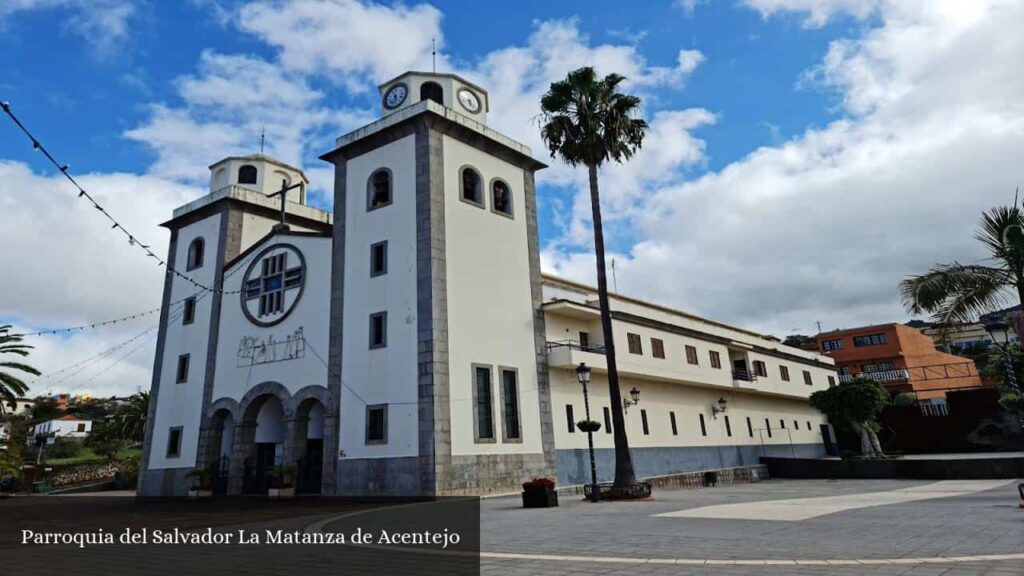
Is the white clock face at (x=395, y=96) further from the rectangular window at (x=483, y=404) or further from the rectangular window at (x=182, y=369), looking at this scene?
the rectangular window at (x=182, y=369)

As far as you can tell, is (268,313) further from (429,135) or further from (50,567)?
(50,567)

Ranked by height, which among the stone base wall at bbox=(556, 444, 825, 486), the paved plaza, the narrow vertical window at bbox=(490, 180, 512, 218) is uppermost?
the narrow vertical window at bbox=(490, 180, 512, 218)

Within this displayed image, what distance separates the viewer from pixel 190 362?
30.5 m

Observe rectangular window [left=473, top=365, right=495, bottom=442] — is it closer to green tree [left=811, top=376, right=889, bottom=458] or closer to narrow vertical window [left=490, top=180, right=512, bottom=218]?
narrow vertical window [left=490, top=180, right=512, bottom=218]

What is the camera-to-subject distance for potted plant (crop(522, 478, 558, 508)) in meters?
15.8

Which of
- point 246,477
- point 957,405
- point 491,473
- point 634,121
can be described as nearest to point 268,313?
point 246,477

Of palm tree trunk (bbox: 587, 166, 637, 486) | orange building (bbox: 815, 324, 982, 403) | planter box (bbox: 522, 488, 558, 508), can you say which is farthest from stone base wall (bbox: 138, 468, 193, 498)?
orange building (bbox: 815, 324, 982, 403)

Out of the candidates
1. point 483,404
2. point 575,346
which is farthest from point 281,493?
point 575,346

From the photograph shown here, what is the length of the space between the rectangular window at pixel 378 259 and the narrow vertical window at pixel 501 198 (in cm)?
489

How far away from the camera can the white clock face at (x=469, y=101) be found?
2693cm

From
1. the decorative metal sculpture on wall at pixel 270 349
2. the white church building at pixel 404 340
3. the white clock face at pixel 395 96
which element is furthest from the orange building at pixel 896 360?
the decorative metal sculpture on wall at pixel 270 349

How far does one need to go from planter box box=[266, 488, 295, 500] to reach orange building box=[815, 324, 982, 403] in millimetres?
46991

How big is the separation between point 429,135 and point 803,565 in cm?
2091

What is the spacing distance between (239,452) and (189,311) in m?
8.88
